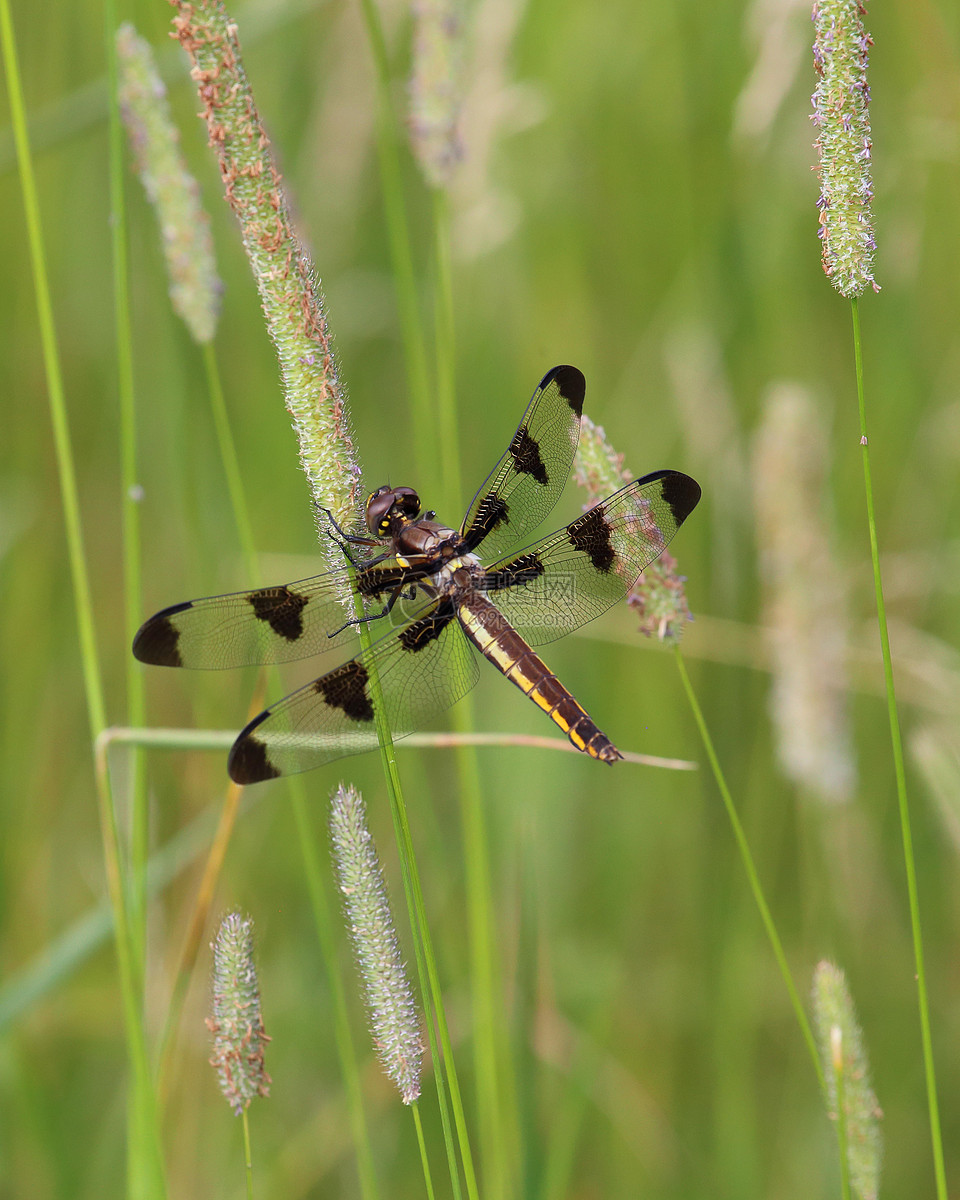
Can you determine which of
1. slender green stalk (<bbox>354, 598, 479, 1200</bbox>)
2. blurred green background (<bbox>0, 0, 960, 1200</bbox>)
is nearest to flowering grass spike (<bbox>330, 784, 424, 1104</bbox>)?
slender green stalk (<bbox>354, 598, 479, 1200</bbox>)

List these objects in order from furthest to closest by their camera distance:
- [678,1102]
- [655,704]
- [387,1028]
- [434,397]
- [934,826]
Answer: [434,397]
[655,704]
[934,826]
[678,1102]
[387,1028]

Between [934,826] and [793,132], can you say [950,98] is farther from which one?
[934,826]

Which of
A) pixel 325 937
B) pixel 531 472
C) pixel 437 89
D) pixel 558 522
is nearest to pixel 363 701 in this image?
pixel 325 937

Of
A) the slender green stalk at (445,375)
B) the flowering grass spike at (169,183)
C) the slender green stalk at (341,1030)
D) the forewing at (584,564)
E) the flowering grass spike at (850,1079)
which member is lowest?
the flowering grass spike at (850,1079)

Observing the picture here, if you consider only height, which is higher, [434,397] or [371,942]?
[434,397]

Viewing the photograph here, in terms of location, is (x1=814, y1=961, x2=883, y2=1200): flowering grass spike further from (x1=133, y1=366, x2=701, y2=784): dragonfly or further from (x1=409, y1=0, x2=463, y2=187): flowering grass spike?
(x1=409, y1=0, x2=463, y2=187): flowering grass spike

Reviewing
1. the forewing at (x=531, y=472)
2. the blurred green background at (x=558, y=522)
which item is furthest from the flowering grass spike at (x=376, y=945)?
the forewing at (x=531, y=472)

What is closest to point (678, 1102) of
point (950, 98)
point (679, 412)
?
point (679, 412)

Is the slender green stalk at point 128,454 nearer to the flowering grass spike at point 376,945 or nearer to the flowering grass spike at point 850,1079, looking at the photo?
the flowering grass spike at point 376,945
